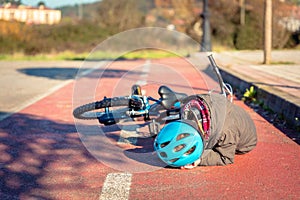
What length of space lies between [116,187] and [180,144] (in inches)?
29.0

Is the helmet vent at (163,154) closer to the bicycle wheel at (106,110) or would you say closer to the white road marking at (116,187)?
the white road marking at (116,187)

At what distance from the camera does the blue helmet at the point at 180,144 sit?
4.82m

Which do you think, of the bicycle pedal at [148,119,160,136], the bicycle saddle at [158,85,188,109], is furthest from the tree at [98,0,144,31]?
the bicycle saddle at [158,85,188,109]

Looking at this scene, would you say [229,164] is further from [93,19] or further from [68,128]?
[93,19]

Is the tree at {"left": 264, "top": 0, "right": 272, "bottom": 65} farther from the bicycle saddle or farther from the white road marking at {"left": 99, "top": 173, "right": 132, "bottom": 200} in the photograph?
the white road marking at {"left": 99, "top": 173, "right": 132, "bottom": 200}

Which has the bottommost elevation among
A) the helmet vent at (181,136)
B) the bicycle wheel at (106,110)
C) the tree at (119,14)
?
the helmet vent at (181,136)

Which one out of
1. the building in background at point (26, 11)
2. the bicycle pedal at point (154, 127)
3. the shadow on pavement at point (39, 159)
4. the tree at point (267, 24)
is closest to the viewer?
the shadow on pavement at point (39, 159)

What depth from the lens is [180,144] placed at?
4840 millimetres

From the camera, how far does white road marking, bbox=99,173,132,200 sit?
Answer: 14.3ft

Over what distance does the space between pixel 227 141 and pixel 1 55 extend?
35.3 m

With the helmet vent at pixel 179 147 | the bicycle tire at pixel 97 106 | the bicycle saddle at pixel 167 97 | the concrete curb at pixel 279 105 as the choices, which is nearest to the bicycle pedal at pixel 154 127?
the bicycle saddle at pixel 167 97

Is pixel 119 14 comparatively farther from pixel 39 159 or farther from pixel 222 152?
pixel 222 152

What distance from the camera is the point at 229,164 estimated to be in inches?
211

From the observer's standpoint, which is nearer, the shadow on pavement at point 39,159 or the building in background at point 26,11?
the shadow on pavement at point 39,159
